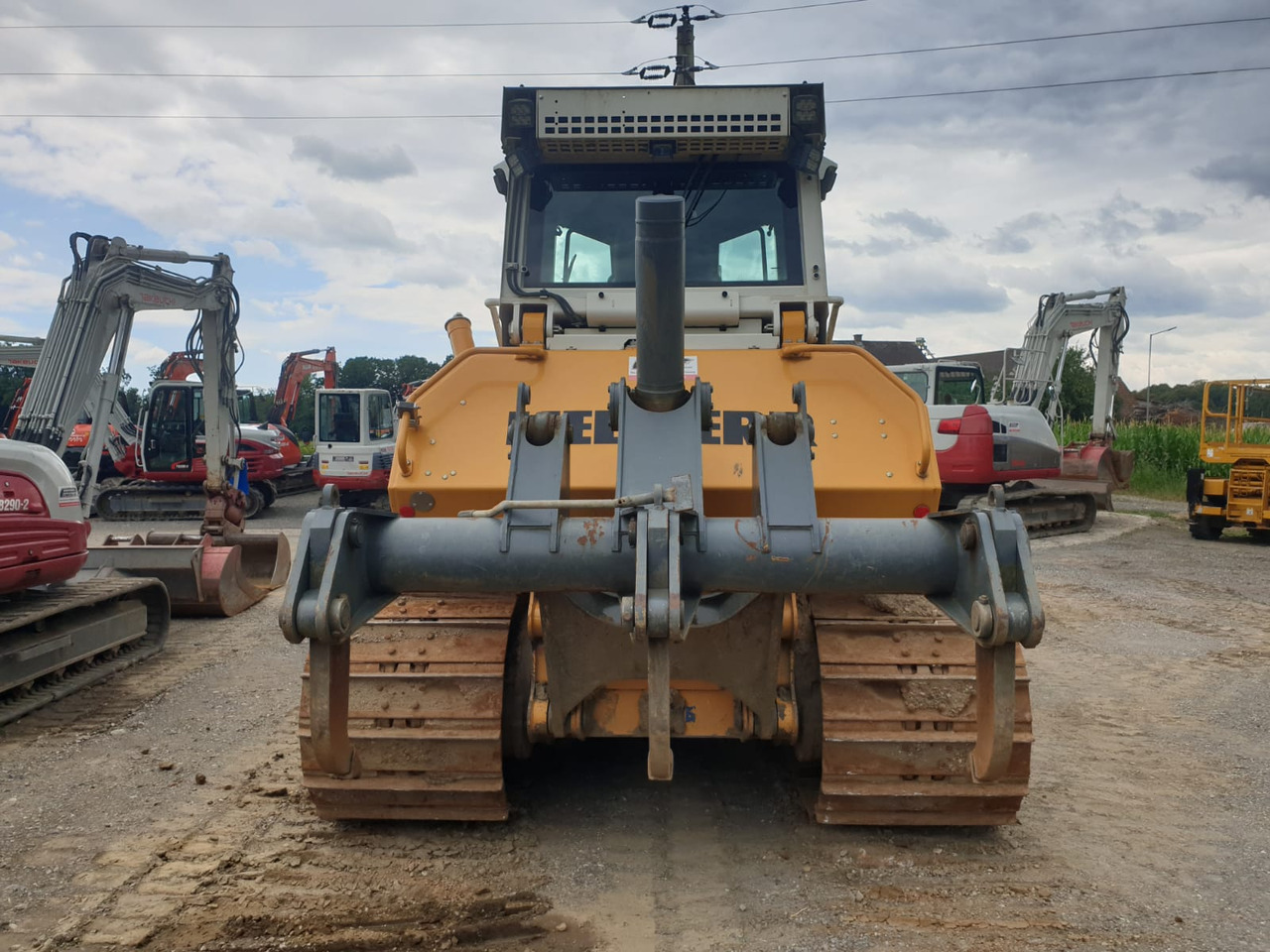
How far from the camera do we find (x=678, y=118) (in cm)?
502

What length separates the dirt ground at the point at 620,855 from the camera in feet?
10.7

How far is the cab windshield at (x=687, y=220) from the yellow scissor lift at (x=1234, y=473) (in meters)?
10.9

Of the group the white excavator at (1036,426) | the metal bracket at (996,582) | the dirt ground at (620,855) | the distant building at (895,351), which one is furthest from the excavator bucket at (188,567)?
the distant building at (895,351)

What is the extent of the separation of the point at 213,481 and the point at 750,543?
10239mm

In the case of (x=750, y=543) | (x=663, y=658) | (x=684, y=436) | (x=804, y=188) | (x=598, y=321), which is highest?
(x=804, y=188)

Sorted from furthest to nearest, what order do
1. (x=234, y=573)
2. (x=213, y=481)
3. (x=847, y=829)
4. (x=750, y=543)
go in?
1. (x=213, y=481)
2. (x=234, y=573)
3. (x=847, y=829)
4. (x=750, y=543)

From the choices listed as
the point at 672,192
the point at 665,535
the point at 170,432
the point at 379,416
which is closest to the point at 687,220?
the point at 672,192

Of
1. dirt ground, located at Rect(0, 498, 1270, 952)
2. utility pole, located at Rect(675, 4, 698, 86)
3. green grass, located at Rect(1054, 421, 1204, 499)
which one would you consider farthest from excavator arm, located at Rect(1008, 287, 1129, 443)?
dirt ground, located at Rect(0, 498, 1270, 952)

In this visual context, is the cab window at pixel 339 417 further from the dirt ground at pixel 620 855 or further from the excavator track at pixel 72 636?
the dirt ground at pixel 620 855

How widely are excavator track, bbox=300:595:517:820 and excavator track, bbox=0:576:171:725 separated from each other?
3268mm

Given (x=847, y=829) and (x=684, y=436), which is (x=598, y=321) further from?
(x=847, y=829)

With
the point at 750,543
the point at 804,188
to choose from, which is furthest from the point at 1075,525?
the point at 750,543

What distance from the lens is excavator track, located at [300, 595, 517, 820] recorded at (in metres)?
3.73

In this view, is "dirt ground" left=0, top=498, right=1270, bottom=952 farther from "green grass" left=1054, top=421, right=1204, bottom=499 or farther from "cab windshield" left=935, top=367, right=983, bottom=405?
"green grass" left=1054, top=421, right=1204, bottom=499
